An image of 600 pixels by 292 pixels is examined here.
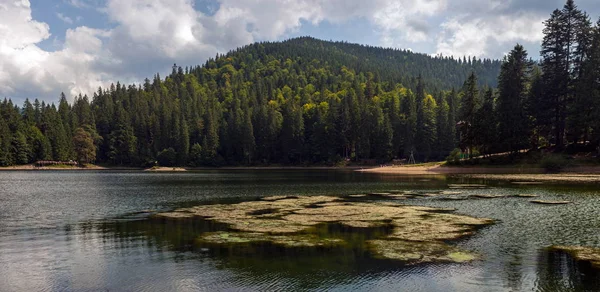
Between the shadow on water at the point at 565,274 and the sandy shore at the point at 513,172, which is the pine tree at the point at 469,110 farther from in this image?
the shadow on water at the point at 565,274

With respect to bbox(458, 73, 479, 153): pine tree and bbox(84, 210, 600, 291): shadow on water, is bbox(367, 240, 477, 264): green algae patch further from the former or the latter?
bbox(458, 73, 479, 153): pine tree

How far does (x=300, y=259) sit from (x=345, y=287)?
461 cm

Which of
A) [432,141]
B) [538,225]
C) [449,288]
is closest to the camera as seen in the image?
[449,288]

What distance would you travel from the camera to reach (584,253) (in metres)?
21.6

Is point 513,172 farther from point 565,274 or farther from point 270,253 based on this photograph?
point 270,253

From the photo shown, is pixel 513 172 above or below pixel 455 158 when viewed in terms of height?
below

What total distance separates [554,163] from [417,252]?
72.2m

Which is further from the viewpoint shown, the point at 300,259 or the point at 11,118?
the point at 11,118

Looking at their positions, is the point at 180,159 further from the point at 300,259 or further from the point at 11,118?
the point at 300,259

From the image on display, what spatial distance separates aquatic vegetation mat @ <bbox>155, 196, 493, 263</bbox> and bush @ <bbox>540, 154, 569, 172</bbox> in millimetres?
54886

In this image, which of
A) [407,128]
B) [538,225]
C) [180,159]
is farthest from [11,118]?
[538,225]

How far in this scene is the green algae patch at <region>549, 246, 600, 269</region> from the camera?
793 inches

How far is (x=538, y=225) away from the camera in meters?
29.6

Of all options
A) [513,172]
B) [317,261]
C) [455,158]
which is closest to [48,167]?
[455,158]
